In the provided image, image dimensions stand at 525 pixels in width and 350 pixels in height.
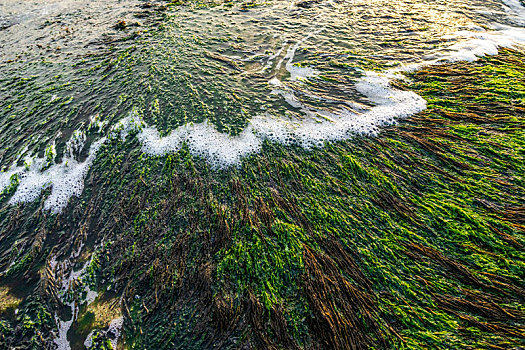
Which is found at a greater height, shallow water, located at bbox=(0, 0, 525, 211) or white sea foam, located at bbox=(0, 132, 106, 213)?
shallow water, located at bbox=(0, 0, 525, 211)

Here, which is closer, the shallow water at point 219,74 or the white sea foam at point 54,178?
the white sea foam at point 54,178

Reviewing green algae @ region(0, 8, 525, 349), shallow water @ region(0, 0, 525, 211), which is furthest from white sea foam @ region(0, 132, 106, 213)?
green algae @ region(0, 8, 525, 349)

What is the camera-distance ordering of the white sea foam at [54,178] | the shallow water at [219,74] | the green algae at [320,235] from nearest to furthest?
the green algae at [320,235] < the white sea foam at [54,178] < the shallow water at [219,74]

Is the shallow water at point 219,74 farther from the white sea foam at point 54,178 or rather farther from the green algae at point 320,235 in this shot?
the green algae at point 320,235

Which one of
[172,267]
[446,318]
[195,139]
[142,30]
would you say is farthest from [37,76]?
[446,318]

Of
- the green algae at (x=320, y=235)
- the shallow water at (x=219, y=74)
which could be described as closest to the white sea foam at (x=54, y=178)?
the shallow water at (x=219, y=74)

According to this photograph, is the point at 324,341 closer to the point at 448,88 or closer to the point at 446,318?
the point at 446,318

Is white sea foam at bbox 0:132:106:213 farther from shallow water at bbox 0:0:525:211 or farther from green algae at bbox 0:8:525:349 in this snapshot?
green algae at bbox 0:8:525:349

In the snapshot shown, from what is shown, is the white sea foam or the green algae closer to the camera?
the green algae
